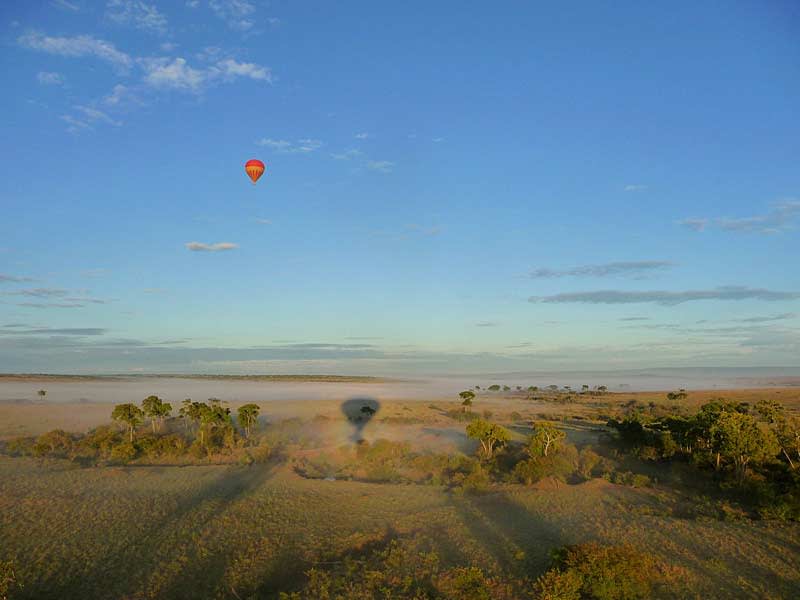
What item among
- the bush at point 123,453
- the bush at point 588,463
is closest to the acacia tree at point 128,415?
the bush at point 123,453

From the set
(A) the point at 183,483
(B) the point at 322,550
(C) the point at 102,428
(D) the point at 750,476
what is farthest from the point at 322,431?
(D) the point at 750,476

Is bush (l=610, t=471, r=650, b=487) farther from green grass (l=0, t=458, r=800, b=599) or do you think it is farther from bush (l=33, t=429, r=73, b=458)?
bush (l=33, t=429, r=73, b=458)

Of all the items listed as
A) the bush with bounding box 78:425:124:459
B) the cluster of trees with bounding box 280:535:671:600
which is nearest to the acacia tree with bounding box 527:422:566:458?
the cluster of trees with bounding box 280:535:671:600

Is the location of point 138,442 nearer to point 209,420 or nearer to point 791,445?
point 209,420

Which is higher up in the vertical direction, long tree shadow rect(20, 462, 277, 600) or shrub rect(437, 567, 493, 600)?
shrub rect(437, 567, 493, 600)

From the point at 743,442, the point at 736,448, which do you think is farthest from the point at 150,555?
the point at 743,442
